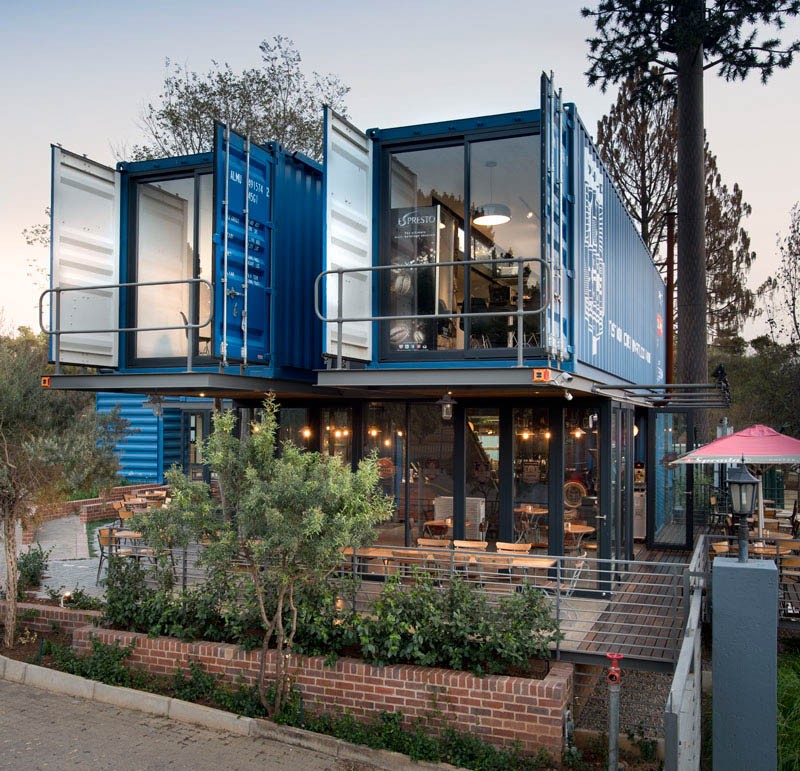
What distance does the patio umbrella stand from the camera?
28.9 ft

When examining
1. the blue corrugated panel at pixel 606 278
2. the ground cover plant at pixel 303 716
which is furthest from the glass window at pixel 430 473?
the ground cover plant at pixel 303 716

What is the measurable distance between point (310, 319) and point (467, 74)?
12926 millimetres

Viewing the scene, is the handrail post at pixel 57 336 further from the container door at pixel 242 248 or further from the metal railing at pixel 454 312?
the metal railing at pixel 454 312

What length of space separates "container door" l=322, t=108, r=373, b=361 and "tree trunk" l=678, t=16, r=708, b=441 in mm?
12658

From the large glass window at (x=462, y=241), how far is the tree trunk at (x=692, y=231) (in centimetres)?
1210

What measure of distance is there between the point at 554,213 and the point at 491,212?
3.55ft

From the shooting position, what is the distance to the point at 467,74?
20.3m

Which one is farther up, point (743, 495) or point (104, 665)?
point (743, 495)

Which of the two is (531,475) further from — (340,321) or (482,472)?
(340,321)

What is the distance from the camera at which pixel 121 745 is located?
21.2ft

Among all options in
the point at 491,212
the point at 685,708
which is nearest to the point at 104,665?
the point at 685,708

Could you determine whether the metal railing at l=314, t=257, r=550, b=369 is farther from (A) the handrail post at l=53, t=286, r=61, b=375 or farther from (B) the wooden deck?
(A) the handrail post at l=53, t=286, r=61, b=375

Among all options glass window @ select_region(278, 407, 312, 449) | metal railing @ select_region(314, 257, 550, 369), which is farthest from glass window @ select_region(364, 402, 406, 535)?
metal railing @ select_region(314, 257, 550, 369)

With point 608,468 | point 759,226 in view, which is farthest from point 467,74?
point 759,226
